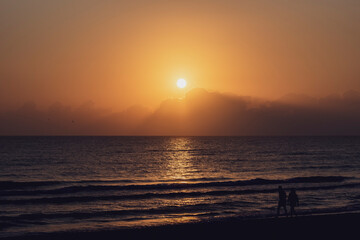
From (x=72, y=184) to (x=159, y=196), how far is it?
14.0 m

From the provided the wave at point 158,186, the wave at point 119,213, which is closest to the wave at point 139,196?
the wave at point 158,186

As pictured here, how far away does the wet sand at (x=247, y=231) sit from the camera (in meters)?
19.8

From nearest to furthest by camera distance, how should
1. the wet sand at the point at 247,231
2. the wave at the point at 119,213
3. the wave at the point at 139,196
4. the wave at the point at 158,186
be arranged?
the wet sand at the point at 247,231, the wave at the point at 119,213, the wave at the point at 139,196, the wave at the point at 158,186

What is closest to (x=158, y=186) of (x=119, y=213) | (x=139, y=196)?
(x=139, y=196)

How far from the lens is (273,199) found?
32781mm

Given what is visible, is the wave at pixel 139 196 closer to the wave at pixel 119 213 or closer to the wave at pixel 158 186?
the wave at pixel 158 186

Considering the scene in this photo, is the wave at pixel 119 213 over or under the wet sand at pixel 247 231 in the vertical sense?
under

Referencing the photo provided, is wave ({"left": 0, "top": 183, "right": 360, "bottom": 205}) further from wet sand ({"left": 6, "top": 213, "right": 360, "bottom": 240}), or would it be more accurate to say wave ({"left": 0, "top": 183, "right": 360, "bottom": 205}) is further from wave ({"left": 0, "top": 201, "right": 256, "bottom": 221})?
wet sand ({"left": 6, "top": 213, "right": 360, "bottom": 240})

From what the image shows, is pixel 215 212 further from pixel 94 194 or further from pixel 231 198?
pixel 94 194

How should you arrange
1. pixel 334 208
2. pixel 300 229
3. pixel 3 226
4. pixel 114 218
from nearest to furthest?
pixel 300 229 → pixel 3 226 → pixel 114 218 → pixel 334 208

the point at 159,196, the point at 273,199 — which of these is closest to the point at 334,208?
the point at 273,199

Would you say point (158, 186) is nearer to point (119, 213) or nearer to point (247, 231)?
point (119, 213)

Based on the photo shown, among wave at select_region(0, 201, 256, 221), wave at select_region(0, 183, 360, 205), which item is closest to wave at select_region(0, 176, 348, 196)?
wave at select_region(0, 183, 360, 205)

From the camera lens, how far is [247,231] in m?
20.7
